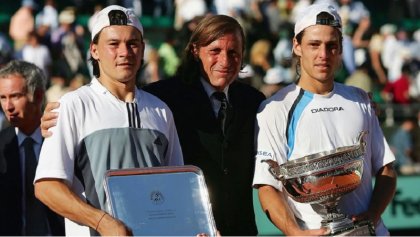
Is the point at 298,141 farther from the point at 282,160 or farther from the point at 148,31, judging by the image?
the point at 148,31

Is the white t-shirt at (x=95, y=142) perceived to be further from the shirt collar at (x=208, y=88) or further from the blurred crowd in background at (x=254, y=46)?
the blurred crowd in background at (x=254, y=46)

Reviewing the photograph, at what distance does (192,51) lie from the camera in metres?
5.62

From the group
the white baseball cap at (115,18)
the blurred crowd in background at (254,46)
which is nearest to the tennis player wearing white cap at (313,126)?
the white baseball cap at (115,18)

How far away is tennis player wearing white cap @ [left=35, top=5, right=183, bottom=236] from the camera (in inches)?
177

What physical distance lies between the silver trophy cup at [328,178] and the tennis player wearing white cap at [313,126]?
132mm

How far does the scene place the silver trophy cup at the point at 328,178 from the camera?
4848 mm

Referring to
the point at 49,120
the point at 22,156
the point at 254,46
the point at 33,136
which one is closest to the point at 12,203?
the point at 22,156

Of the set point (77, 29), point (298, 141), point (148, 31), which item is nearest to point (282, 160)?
point (298, 141)

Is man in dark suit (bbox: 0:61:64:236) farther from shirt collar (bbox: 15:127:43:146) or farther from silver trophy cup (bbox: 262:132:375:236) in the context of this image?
silver trophy cup (bbox: 262:132:375:236)

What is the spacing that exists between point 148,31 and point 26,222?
15154 millimetres

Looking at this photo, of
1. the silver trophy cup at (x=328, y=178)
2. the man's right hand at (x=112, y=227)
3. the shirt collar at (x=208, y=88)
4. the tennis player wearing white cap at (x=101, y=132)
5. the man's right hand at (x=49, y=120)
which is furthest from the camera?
the shirt collar at (x=208, y=88)

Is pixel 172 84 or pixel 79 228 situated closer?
pixel 79 228

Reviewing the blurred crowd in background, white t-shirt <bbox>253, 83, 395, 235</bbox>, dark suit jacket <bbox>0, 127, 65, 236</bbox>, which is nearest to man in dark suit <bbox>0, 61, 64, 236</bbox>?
dark suit jacket <bbox>0, 127, 65, 236</bbox>

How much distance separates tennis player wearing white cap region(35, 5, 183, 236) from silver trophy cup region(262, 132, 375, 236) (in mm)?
618
